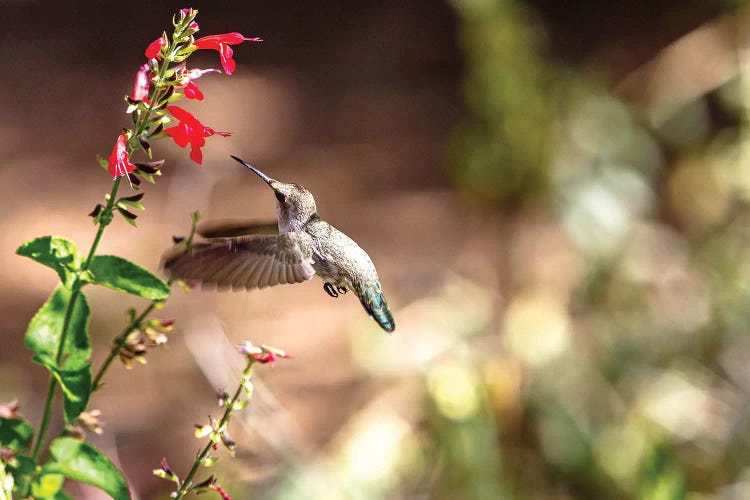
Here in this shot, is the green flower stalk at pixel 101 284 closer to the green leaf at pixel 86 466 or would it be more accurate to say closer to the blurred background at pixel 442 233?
the green leaf at pixel 86 466

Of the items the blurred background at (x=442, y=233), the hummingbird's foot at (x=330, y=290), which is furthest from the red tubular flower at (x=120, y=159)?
the blurred background at (x=442, y=233)

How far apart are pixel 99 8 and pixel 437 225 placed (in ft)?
7.35

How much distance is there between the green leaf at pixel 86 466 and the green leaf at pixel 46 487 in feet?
0.05

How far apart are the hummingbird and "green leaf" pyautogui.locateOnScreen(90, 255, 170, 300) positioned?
0.04m

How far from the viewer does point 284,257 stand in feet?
3.33

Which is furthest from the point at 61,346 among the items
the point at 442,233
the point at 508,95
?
the point at 442,233

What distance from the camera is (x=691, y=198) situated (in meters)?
3.43

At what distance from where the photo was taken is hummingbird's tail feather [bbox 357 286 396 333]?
44.6 inches

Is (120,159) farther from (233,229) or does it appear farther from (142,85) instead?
(233,229)

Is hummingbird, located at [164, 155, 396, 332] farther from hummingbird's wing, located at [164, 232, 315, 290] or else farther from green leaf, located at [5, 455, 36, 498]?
green leaf, located at [5, 455, 36, 498]

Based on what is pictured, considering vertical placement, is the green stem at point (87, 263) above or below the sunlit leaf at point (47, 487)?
above

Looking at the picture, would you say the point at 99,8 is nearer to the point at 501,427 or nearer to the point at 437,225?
the point at 437,225

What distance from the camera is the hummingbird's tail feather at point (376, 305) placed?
3.72ft

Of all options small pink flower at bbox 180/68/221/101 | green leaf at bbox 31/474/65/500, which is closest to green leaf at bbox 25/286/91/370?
green leaf at bbox 31/474/65/500
